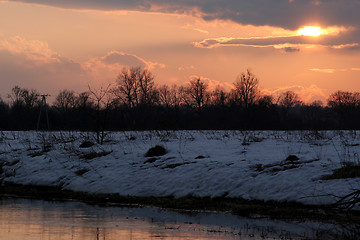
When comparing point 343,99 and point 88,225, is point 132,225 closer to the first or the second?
point 88,225

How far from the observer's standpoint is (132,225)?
948 cm

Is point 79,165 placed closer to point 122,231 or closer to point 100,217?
point 100,217

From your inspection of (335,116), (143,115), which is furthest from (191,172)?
(335,116)

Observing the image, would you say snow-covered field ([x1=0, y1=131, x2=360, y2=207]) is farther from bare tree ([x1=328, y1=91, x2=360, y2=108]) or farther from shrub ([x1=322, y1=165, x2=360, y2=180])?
bare tree ([x1=328, y1=91, x2=360, y2=108])

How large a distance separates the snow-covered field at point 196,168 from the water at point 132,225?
144 cm

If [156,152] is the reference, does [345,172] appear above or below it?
below

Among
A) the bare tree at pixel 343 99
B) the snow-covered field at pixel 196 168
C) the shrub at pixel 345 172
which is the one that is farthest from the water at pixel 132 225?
the bare tree at pixel 343 99

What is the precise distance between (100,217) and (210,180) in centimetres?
408

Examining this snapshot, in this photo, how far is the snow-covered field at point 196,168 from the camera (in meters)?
12.2

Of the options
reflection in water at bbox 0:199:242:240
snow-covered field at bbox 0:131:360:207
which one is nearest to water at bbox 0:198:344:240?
reflection in water at bbox 0:199:242:240

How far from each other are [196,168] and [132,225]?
5.52 metres

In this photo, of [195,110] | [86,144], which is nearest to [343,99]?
[195,110]

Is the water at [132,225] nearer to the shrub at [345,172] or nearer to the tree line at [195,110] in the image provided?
the shrub at [345,172]

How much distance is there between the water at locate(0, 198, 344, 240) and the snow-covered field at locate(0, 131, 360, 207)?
144 centimetres
